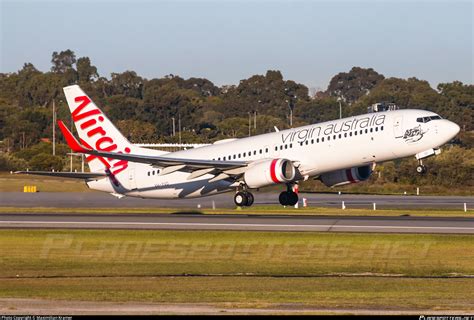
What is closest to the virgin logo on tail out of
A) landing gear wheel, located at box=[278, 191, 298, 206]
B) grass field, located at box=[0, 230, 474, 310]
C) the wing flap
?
the wing flap

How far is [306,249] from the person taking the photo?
34656 millimetres

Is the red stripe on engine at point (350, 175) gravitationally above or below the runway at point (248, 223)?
above

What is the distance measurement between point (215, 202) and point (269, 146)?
1150 centimetres

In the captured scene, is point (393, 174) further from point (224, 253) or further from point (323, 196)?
point (224, 253)

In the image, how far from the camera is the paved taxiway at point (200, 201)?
209ft

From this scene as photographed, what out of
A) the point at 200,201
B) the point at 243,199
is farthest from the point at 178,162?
the point at 200,201

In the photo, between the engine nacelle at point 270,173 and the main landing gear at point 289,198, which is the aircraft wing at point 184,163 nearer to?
the engine nacelle at point 270,173

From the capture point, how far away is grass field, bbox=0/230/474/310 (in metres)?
24.9

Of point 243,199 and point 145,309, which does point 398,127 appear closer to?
point 243,199

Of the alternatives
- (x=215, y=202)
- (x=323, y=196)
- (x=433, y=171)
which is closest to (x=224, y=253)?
(x=215, y=202)

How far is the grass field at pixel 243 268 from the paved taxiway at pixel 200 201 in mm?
24029

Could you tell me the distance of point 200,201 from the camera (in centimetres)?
6612

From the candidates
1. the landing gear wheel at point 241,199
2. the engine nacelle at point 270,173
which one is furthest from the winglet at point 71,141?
the engine nacelle at point 270,173

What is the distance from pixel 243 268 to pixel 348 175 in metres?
24.9
